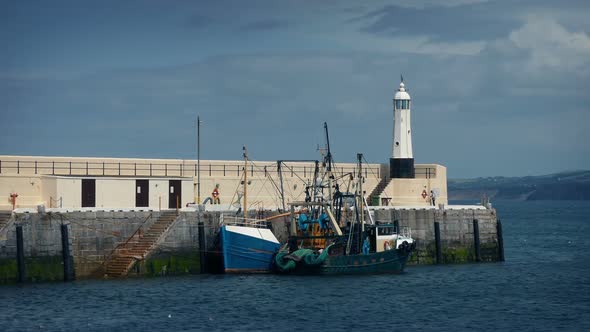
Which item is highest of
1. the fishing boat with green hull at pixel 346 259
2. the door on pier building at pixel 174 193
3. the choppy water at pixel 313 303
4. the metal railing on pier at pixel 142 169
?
the metal railing on pier at pixel 142 169

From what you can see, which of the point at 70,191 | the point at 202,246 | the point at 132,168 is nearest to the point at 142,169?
the point at 132,168

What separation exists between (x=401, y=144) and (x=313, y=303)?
24104 mm

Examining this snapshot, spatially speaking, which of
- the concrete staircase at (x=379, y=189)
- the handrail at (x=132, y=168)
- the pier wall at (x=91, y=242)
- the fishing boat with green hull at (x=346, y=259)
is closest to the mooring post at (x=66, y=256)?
the pier wall at (x=91, y=242)

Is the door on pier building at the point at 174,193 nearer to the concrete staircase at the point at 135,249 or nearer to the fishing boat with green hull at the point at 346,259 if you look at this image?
the concrete staircase at the point at 135,249

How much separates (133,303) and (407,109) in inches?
1155

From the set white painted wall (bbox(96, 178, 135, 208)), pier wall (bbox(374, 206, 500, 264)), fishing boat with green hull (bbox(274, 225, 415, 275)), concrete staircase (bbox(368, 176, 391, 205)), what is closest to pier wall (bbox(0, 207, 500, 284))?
fishing boat with green hull (bbox(274, 225, 415, 275))

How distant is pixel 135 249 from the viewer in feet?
170

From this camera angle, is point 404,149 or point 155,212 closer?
→ point 155,212

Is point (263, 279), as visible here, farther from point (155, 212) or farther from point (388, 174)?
point (388, 174)

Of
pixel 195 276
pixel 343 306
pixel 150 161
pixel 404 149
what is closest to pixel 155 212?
pixel 195 276

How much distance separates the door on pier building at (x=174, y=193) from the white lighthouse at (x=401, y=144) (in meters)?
16.0

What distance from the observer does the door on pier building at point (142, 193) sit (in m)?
57.1

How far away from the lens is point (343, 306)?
4544cm

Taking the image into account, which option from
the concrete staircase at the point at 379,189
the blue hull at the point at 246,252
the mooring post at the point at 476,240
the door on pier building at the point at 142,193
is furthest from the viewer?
the concrete staircase at the point at 379,189
